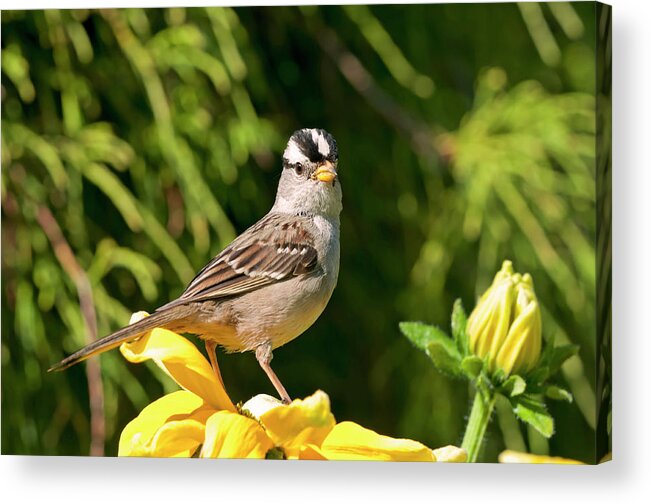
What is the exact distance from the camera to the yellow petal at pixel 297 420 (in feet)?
5.11

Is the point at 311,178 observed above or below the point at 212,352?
above

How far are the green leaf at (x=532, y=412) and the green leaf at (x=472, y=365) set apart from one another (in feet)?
0.24

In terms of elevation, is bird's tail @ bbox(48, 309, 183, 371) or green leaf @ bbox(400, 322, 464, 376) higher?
bird's tail @ bbox(48, 309, 183, 371)

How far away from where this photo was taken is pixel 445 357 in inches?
65.7

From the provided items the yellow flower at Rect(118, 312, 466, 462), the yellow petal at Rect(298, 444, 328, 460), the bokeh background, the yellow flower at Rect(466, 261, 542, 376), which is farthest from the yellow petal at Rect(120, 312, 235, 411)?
the bokeh background

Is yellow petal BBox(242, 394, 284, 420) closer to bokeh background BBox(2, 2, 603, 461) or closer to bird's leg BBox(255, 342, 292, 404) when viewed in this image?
bird's leg BBox(255, 342, 292, 404)

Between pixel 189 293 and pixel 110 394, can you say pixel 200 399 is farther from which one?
pixel 110 394

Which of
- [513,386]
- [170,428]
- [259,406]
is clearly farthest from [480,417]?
[170,428]

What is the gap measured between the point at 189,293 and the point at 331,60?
55 cm

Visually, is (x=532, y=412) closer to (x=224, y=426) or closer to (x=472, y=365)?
(x=472, y=365)

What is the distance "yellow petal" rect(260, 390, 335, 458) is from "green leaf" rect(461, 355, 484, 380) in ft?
0.68

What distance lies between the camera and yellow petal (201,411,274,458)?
62.6 inches

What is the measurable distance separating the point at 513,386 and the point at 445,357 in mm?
105

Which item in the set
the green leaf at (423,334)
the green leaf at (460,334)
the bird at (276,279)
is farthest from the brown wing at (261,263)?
the green leaf at (460,334)
